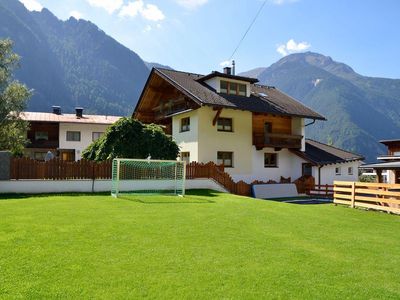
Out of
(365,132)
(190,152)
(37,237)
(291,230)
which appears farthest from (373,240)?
(365,132)

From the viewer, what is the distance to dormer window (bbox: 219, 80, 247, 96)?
99.8 ft

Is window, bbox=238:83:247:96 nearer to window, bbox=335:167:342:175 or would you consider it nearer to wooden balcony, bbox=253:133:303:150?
wooden balcony, bbox=253:133:303:150

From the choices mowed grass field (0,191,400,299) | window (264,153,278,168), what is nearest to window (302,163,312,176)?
window (264,153,278,168)

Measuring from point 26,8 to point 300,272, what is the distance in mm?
210727

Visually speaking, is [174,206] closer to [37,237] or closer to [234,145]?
[37,237]

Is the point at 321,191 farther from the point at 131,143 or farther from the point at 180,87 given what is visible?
the point at 131,143

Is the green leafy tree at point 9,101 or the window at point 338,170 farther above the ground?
the green leafy tree at point 9,101

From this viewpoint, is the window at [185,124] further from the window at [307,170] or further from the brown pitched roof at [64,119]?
the brown pitched roof at [64,119]

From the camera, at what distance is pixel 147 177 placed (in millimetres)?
21047

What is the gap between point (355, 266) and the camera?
7.38 m

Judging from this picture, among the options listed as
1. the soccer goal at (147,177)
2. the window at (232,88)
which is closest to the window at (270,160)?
the window at (232,88)

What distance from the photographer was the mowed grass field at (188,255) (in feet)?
18.9

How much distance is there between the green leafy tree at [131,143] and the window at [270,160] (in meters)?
9.84

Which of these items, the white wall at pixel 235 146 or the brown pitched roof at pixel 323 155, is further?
the brown pitched roof at pixel 323 155
